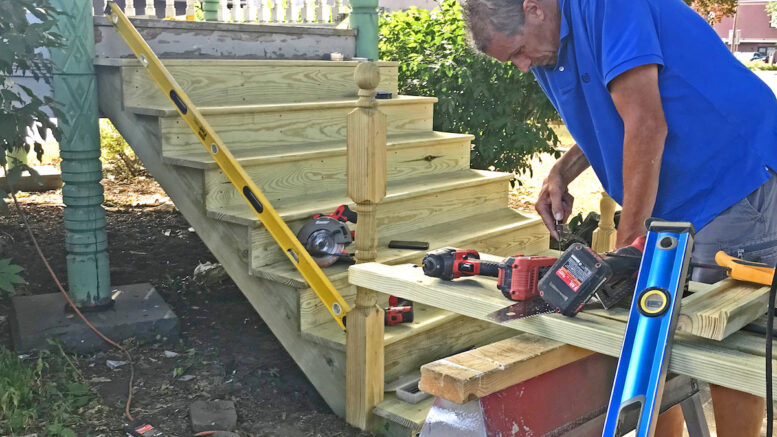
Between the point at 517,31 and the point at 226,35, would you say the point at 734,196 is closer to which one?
the point at 517,31

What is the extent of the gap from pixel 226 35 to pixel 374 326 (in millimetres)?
2697

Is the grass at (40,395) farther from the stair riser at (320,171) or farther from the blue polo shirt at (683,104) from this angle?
the blue polo shirt at (683,104)

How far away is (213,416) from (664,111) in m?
2.29

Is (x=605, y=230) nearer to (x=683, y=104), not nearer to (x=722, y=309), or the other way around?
(x=683, y=104)

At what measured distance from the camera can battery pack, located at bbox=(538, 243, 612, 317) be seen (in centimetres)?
152

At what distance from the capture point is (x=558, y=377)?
60.6 inches

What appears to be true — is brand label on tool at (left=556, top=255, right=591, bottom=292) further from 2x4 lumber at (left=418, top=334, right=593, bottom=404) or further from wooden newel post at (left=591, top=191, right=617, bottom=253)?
wooden newel post at (left=591, top=191, right=617, bottom=253)

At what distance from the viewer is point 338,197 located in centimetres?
440

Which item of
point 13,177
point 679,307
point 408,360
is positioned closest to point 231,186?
point 13,177

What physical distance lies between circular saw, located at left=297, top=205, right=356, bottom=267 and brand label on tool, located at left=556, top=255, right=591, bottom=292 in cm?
226

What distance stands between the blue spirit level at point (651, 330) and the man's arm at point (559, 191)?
1042 mm

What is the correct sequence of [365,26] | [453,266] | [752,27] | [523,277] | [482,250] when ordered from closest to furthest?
[523,277] < [453,266] < [482,250] < [365,26] < [752,27]

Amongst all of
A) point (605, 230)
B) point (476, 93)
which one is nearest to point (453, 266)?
point (605, 230)

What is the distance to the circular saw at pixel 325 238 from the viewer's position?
3.73 m
